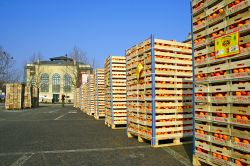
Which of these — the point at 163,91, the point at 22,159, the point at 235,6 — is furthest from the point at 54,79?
the point at 235,6

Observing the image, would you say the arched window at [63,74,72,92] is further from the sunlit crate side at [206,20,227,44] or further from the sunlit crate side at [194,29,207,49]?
the sunlit crate side at [206,20,227,44]

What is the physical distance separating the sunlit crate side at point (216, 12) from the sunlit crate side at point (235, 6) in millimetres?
99

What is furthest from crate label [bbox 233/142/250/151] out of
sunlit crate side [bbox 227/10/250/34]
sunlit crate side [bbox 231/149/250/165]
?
sunlit crate side [bbox 227/10/250/34]

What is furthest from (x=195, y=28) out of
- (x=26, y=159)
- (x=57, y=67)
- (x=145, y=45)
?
(x=57, y=67)

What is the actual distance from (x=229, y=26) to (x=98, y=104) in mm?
11627

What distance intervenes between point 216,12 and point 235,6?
495 millimetres

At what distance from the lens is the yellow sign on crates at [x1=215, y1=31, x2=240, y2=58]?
13.4 feet

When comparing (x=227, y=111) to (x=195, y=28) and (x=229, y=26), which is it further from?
(x=195, y=28)

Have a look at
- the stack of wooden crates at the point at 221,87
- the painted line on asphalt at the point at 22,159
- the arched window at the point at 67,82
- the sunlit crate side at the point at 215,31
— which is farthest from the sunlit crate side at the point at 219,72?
the arched window at the point at 67,82

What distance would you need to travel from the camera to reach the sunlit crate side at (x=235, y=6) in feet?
12.9

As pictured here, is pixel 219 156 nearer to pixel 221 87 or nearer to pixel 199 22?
pixel 221 87

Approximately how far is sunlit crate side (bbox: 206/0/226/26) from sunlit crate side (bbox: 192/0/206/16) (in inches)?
7.6

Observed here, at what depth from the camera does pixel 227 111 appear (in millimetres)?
4250

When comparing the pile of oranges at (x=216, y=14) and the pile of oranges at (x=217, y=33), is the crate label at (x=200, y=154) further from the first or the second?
the pile of oranges at (x=216, y=14)
